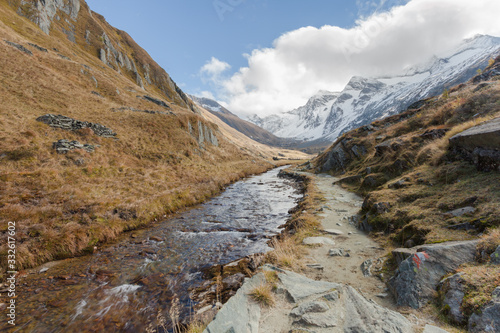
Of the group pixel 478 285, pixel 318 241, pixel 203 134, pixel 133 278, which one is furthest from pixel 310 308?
pixel 203 134

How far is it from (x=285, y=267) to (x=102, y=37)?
10980 cm

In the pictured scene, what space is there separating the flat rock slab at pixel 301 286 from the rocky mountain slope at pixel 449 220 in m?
1.84

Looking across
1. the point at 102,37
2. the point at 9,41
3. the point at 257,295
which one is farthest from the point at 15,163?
the point at 102,37

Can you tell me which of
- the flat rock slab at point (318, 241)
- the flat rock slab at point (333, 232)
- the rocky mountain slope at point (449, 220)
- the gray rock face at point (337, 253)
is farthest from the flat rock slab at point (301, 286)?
the flat rock slab at point (333, 232)

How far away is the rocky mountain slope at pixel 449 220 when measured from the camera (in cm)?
443

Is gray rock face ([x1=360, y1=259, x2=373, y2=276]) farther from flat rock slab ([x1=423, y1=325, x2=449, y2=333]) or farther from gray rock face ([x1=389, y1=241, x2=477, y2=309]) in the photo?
flat rock slab ([x1=423, y1=325, x2=449, y2=333])

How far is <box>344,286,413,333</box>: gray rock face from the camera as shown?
13.8 ft

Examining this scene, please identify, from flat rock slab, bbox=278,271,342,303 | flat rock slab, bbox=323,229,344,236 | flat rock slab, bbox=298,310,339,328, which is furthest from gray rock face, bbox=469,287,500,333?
flat rock slab, bbox=323,229,344,236

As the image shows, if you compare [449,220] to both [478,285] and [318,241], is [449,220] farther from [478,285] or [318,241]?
[318,241]

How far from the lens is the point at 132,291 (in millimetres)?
8680

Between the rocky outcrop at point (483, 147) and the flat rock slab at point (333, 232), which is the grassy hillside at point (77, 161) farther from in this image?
the rocky outcrop at point (483, 147)

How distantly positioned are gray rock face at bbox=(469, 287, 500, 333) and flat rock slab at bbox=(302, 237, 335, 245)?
20.1 feet

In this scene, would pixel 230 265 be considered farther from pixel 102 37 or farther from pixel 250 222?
pixel 102 37

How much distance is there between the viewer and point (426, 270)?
17.9 ft
